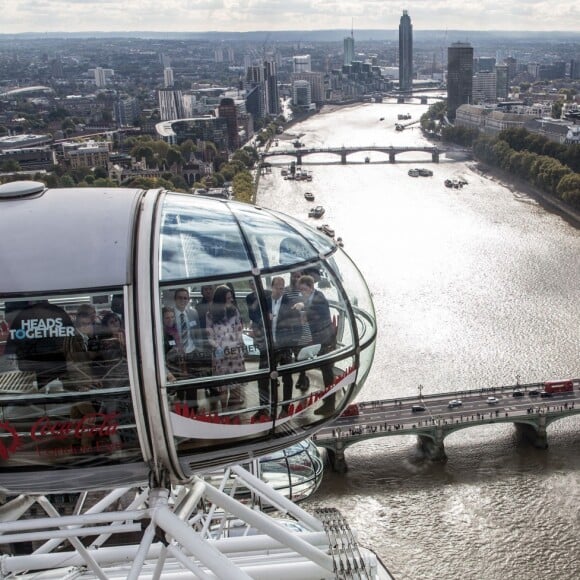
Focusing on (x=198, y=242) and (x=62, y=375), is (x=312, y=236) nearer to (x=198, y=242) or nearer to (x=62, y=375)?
(x=198, y=242)

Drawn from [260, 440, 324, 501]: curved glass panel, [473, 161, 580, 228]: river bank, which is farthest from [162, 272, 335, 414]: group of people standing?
[473, 161, 580, 228]: river bank

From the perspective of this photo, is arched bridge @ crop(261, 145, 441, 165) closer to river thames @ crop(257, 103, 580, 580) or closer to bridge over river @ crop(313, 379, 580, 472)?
river thames @ crop(257, 103, 580, 580)

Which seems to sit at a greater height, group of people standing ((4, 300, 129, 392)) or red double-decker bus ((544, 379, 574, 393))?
group of people standing ((4, 300, 129, 392))

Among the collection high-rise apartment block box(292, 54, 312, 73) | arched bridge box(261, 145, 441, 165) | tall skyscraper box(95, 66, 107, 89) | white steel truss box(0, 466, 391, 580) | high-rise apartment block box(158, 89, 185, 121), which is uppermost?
white steel truss box(0, 466, 391, 580)

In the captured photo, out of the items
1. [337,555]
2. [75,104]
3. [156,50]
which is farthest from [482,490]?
[156,50]

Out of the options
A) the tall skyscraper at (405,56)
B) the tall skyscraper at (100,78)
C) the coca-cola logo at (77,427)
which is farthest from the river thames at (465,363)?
the tall skyscraper at (100,78)
